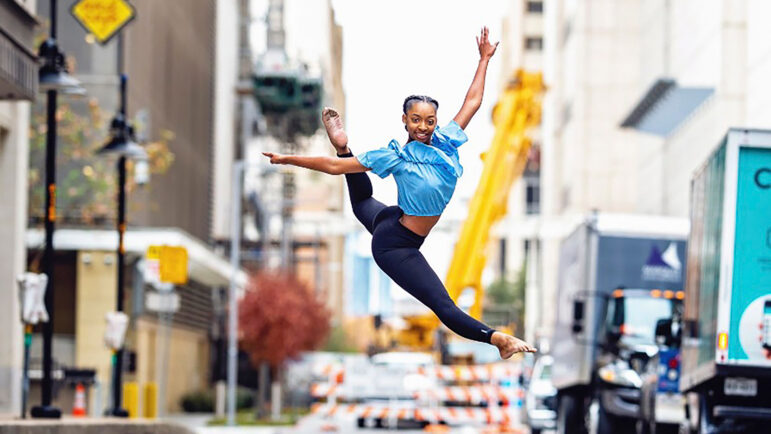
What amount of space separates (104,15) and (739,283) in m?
12.4

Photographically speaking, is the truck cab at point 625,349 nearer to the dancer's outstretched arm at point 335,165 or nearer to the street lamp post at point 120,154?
the street lamp post at point 120,154

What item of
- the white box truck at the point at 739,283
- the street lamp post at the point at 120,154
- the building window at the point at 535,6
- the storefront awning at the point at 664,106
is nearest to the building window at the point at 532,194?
the building window at the point at 535,6

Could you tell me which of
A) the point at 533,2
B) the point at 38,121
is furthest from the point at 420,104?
the point at 533,2

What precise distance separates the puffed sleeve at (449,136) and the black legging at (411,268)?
28 cm

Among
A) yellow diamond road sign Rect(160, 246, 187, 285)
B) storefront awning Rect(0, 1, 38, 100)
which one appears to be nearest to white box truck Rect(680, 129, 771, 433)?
storefront awning Rect(0, 1, 38, 100)

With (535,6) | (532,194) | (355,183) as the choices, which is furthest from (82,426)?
(532,194)

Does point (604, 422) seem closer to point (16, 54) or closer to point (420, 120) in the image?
point (16, 54)

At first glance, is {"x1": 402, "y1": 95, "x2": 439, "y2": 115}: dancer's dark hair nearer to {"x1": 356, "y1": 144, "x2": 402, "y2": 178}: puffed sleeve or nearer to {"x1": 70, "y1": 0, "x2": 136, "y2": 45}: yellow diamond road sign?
{"x1": 356, "y1": 144, "x2": 402, "y2": 178}: puffed sleeve

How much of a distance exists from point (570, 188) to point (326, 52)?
8498cm

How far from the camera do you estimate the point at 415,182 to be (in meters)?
6.13

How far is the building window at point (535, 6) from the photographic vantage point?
13950 cm

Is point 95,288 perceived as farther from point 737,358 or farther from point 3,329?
point 737,358

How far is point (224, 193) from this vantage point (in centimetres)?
8194

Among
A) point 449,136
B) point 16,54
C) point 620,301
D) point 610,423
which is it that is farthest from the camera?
point 620,301
